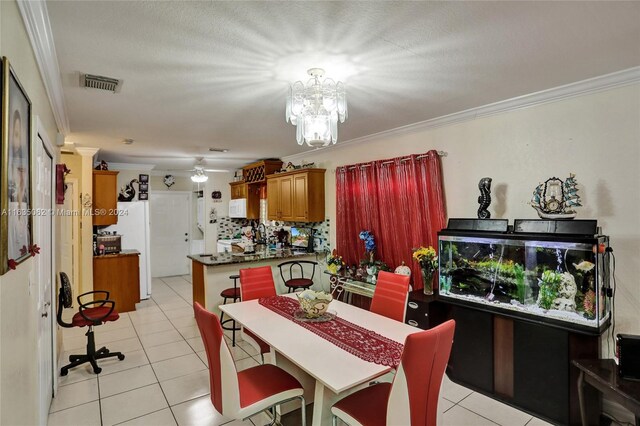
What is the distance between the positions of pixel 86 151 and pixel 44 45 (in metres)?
3.59

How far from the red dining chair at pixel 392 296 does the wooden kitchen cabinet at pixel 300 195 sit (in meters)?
2.30

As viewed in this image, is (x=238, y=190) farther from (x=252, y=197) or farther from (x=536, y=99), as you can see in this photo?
(x=536, y=99)

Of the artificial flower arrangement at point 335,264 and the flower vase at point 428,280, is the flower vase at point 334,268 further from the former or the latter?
the flower vase at point 428,280

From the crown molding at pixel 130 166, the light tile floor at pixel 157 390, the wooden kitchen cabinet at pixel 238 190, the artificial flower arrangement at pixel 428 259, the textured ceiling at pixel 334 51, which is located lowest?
the light tile floor at pixel 157 390

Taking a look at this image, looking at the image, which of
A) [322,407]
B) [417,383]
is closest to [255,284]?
[322,407]

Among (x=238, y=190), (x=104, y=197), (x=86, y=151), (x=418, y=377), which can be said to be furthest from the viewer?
(x=238, y=190)

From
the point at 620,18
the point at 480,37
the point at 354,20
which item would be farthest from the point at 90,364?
the point at 620,18

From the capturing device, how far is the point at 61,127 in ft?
11.5

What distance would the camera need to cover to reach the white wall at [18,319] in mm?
1196

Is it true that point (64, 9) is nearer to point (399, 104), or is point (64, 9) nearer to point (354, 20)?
point (354, 20)

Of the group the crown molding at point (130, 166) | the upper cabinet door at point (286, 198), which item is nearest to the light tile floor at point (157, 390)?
the upper cabinet door at point (286, 198)

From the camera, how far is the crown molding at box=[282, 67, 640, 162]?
2.39 metres

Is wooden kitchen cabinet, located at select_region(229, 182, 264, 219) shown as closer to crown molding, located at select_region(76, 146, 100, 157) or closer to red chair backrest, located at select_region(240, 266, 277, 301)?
crown molding, located at select_region(76, 146, 100, 157)

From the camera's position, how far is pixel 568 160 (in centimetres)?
270
